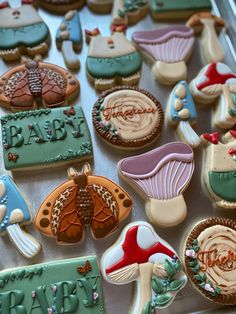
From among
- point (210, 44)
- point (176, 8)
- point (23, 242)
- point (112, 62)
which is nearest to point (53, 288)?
point (23, 242)

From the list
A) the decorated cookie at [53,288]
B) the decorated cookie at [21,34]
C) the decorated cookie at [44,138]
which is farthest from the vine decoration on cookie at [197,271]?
the decorated cookie at [21,34]

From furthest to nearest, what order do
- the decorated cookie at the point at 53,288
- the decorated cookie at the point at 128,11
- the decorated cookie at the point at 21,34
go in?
the decorated cookie at the point at 128,11 → the decorated cookie at the point at 21,34 → the decorated cookie at the point at 53,288

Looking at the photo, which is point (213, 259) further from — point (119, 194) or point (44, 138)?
point (44, 138)

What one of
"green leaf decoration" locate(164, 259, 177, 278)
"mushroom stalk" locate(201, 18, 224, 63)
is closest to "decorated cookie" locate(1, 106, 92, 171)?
"green leaf decoration" locate(164, 259, 177, 278)

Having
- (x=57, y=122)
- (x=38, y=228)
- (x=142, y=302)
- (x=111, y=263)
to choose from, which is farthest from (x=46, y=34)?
(x=142, y=302)

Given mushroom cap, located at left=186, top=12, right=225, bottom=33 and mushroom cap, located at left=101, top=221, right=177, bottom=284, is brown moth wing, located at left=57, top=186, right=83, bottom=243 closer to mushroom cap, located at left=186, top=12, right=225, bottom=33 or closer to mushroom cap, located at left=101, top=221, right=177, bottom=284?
mushroom cap, located at left=101, top=221, right=177, bottom=284

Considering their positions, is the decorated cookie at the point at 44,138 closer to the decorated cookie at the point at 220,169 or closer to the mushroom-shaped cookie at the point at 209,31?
the decorated cookie at the point at 220,169
